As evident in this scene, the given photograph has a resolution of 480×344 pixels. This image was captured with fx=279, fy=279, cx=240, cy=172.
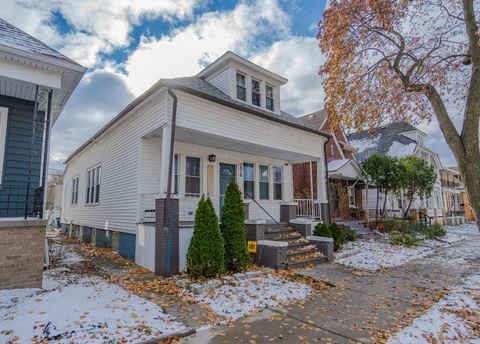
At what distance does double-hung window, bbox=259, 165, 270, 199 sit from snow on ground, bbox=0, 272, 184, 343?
8.03 m

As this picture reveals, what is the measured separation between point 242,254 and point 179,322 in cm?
297

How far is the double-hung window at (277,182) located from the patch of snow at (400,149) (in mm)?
Answer: 15518

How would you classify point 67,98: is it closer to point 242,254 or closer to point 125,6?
point 125,6

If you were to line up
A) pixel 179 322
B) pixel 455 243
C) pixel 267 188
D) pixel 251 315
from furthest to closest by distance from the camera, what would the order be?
Result: pixel 455 243 → pixel 267 188 → pixel 251 315 → pixel 179 322

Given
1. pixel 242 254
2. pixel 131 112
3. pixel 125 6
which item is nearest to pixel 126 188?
pixel 131 112

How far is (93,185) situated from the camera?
524 inches

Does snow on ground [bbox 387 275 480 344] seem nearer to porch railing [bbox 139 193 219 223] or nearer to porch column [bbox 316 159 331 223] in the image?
porch column [bbox 316 159 331 223]

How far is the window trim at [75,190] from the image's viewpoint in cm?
1589

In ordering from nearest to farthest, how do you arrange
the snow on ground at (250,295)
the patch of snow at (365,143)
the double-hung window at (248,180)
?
the snow on ground at (250,295) < the double-hung window at (248,180) < the patch of snow at (365,143)

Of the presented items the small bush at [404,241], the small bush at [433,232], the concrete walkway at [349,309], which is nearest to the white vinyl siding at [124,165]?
the concrete walkway at [349,309]

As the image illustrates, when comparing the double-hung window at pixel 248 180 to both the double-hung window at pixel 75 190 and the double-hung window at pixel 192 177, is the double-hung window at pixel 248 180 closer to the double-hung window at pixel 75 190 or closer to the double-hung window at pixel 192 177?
the double-hung window at pixel 192 177

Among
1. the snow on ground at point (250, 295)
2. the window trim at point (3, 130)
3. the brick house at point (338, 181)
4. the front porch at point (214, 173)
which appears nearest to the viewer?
the snow on ground at point (250, 295)

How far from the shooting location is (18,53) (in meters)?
5.58

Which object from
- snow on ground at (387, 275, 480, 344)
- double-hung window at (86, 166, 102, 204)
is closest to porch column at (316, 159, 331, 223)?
snow on ground at (387, 275, 480, 344)
